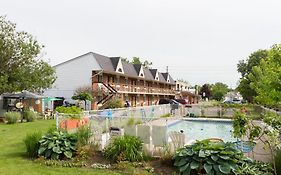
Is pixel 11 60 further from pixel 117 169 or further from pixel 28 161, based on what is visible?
pixel 117 169

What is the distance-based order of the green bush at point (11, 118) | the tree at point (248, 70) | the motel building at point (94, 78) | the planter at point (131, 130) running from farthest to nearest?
the tree at point (248, 70) → the motel building at point (94, 78) → the green bush at point (11, 118) → the planter at point (131, 130)

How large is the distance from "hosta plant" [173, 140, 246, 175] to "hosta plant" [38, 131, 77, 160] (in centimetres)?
402

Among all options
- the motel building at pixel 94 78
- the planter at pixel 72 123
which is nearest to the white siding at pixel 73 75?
the motel building at pixel 94 78

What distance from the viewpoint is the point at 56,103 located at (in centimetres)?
3644

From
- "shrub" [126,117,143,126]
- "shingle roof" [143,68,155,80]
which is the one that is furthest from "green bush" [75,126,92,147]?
"shingle roof" [143,68,155,80]

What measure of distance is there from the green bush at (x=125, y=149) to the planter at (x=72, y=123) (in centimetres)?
229

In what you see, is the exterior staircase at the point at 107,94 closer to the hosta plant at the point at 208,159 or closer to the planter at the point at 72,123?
the planter at the point at 72,123

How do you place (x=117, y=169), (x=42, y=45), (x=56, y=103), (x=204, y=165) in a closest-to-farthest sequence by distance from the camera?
(x=204, y=165), (x=117, y=169), (x=42, y=45), (x=56, y=103)

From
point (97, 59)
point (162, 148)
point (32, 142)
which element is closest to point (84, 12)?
point (32, 142)

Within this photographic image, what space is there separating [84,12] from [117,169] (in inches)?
370

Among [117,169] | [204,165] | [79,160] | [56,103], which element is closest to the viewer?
[204,165]

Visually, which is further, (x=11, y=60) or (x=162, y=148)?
(x=11, y=60)

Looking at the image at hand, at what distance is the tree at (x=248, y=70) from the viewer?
1603 inches

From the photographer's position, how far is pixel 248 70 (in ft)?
158
